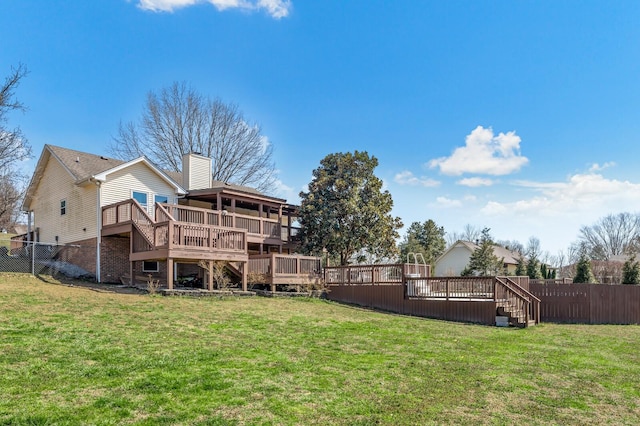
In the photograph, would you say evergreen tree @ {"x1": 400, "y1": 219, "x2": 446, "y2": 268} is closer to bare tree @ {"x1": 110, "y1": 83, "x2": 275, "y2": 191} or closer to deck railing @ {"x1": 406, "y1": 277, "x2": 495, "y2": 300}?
bare tree @ {"x1": 110, "y1": 83, "x2": 275, "y2": 191}

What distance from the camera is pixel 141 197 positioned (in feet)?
64.0

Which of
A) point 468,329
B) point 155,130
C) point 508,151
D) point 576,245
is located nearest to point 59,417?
point 468,329

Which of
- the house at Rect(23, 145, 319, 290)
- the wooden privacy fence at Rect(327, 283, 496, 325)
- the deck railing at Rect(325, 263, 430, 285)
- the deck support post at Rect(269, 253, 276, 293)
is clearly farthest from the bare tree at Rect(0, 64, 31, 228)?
the wooden privacy fence at Rect(327, 283, 496, 325)

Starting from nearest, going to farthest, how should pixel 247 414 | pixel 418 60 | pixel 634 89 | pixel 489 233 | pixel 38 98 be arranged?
pixel 247 414
pixel 634 89
pixel 418 60
pixel 38 98
pixel 489 233

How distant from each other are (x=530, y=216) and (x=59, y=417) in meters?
45.2

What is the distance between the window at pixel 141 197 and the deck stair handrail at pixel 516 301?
47.3 ft

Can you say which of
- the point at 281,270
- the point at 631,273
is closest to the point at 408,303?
the point at 281,270

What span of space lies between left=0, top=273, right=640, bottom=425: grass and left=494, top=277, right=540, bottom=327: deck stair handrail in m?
2.91

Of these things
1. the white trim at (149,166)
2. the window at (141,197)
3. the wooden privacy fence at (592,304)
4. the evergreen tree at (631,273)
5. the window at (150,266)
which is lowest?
the wooden privacy fence at (592,304)

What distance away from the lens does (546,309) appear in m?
Result: 17.8

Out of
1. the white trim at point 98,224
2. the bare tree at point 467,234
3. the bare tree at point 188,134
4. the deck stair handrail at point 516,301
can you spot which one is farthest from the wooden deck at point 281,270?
the bare tree at point 467,234

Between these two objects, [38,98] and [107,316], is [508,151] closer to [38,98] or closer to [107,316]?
[107,316]

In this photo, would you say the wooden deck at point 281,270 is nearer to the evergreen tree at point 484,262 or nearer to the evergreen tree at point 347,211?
the evergreen tree at point 347,211

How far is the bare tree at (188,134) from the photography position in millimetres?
34406
